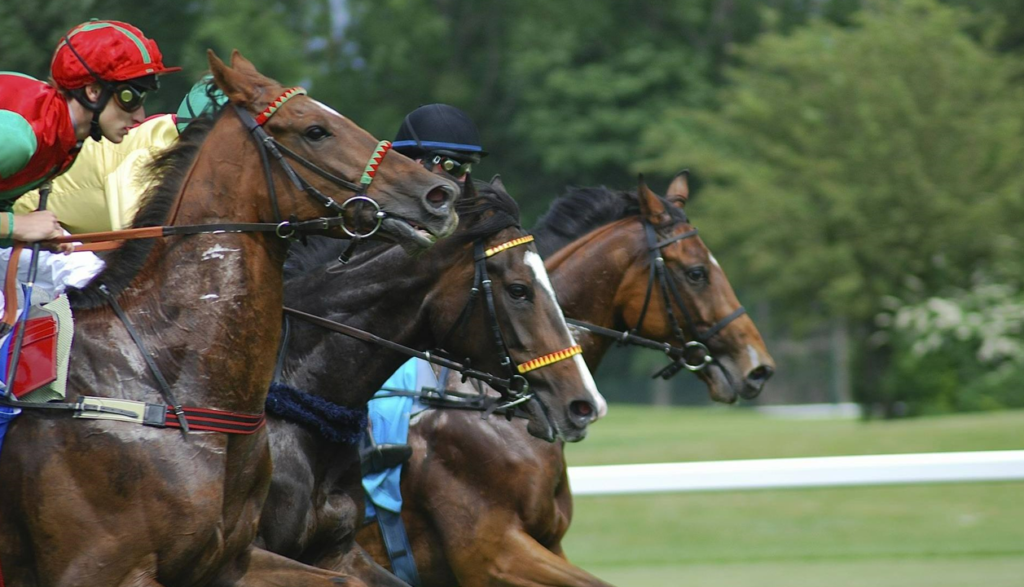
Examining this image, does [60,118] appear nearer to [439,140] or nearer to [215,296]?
[215,296]

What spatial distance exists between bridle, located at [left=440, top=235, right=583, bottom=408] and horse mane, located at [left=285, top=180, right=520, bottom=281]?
0.06 metres

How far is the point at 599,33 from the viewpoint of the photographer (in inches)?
1400

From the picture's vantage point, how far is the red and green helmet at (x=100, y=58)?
3664 mm

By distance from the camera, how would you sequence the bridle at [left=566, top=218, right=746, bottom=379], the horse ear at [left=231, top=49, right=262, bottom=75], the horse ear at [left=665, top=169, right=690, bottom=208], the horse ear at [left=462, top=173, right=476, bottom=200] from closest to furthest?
the horse ear at [left=231, top=49, right=262, bottom=75] → the horse ear at [left=462, top=173, right=476, bottom=200] → the bridle at [left=566, top=218, right=746, bottom=379] → the horse ear at [left=665, top=169, right=690, bottom=208]

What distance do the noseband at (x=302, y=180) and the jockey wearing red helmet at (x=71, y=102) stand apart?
361 mm

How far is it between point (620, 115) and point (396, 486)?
29.1 meters

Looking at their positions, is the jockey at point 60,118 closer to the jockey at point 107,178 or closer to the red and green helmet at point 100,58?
the red and green helmet at point 100,58

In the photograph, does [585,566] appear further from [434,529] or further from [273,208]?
[273,208]

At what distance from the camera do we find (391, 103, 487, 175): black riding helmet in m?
5.53

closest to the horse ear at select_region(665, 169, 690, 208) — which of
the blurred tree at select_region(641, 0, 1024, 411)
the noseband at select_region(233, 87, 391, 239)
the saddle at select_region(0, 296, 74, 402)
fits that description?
the noseband at select_region(233, 87, 391, 239)

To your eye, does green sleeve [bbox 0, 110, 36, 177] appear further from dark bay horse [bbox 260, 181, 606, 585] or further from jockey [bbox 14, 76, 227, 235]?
dark bay horse [bbox 260, 181, 606, 585]

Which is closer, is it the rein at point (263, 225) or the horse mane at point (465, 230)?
the rein at point (263, 225)

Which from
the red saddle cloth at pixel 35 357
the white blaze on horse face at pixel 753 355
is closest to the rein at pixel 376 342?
the red saddle cloth at pixel 35 357

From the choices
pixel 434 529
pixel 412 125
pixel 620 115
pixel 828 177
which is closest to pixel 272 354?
pixel 434 529
